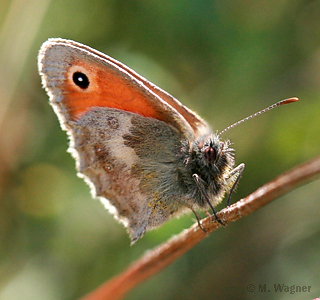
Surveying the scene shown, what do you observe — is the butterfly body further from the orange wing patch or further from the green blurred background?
the green blurred background

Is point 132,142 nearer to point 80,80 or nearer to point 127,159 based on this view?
point 127,159

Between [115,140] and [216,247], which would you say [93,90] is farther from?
[216,247]

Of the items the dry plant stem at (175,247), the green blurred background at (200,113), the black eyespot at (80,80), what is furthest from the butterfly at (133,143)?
the green blurred background at (200,113)

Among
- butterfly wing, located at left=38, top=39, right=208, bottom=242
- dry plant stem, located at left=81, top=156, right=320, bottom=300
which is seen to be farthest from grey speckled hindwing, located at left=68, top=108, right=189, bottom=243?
dry plant stem, located at left=81, top=156, right=320, bottom=300

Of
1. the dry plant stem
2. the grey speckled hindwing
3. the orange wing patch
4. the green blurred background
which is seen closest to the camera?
the dry plant stem

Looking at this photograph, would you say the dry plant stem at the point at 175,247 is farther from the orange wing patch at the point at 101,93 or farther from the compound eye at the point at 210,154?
the orange wing patch at the point at 101,93

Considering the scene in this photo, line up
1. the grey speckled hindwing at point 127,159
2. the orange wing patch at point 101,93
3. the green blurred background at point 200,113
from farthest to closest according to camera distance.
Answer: the green blurred background at point 200,113 < the grey speckled hindwing at point 127,159 < the orange wing patch at point 101,93
